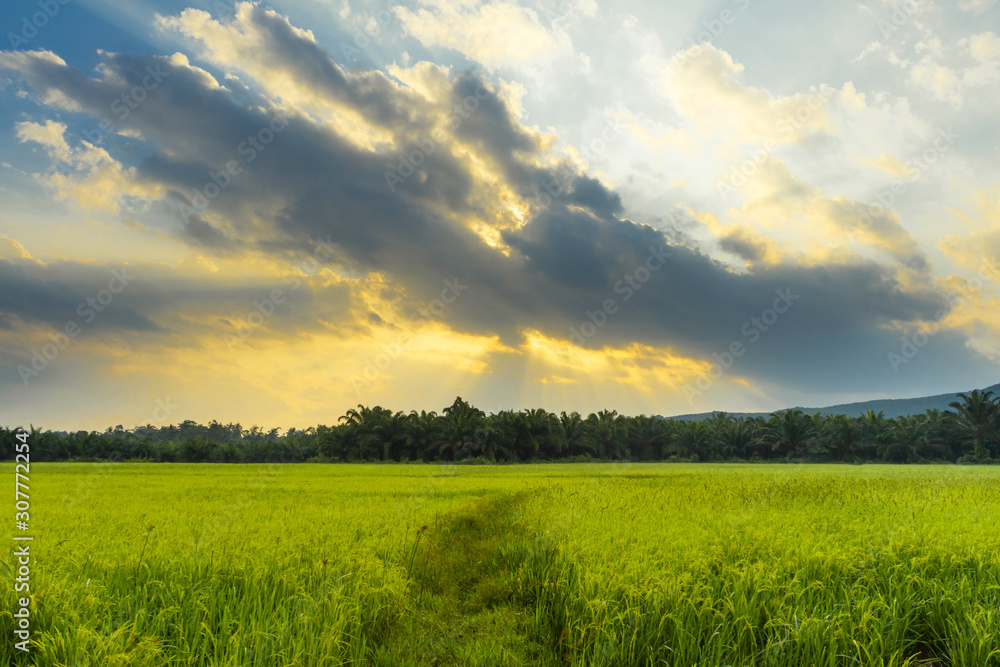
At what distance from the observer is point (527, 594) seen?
6957 millimetres

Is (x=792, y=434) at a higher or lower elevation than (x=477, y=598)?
lower

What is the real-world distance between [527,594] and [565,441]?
6930 cm

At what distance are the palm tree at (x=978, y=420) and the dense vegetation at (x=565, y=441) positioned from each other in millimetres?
128

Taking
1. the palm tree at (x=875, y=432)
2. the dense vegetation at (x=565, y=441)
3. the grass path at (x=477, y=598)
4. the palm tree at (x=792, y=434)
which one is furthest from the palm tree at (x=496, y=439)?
the grass path at (x=477, y=598)

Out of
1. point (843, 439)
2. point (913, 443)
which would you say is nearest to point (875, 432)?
point (913, 443)

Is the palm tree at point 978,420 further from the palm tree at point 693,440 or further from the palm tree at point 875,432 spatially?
the palm tree at point 693,440

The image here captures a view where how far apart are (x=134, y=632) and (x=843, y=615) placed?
6532mm

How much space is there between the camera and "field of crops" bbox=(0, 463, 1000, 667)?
4711mm

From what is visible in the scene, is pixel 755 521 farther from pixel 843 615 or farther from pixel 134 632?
pixel 134 632

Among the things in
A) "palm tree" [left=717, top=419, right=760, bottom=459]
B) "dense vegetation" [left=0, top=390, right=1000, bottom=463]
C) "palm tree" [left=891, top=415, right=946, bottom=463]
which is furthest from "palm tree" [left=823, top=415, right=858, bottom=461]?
"palm tree" [left=717, top=419, right=760, bottom=459]

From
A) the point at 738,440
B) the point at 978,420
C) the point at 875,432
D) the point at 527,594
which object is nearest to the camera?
the point at 527,594

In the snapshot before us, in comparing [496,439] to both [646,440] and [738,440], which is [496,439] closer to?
[646,440]

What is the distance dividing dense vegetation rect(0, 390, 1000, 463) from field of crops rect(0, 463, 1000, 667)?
5905 cm

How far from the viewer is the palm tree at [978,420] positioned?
214 feet
